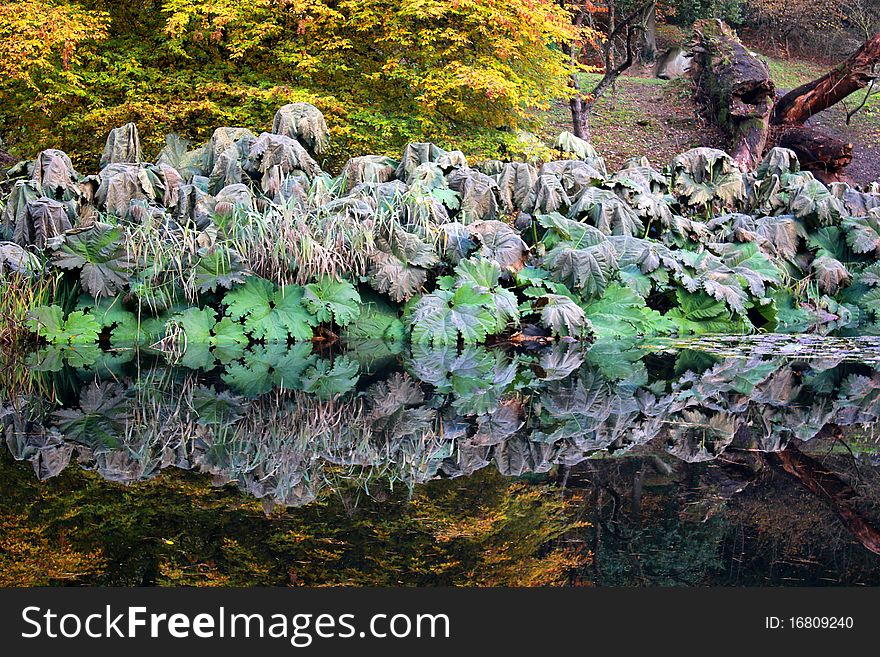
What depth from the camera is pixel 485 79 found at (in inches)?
512

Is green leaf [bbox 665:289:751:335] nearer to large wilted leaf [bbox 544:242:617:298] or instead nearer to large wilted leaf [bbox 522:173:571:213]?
large wilted leaf [bbox 544:242:617:298]

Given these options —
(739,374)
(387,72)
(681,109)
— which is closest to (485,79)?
(387,72)

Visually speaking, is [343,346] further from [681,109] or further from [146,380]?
[681,109]

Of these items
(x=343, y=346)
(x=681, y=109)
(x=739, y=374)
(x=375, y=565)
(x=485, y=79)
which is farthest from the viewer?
(x=681, y=109)

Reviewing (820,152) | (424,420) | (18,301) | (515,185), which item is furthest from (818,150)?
(424,420)

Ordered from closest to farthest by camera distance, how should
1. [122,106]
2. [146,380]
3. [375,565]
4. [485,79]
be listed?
[375,565] → [146,380] → [485,79] → [122,106]

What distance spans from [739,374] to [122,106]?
1001 cm

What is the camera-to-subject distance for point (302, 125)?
35.9ft

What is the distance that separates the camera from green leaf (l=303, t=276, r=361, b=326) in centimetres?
885

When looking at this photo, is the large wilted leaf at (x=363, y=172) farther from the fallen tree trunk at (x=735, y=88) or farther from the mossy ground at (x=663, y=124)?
the mossy ground at (x=663, y=124)

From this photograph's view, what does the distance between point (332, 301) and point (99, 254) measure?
6.79ft

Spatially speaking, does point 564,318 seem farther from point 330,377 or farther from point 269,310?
point 330,377

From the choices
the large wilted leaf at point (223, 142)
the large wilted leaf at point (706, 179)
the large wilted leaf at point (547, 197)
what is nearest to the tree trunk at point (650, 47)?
the large wilted leaf at point (706, 179)

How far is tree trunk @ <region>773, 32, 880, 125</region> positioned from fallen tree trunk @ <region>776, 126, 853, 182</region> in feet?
2.49
